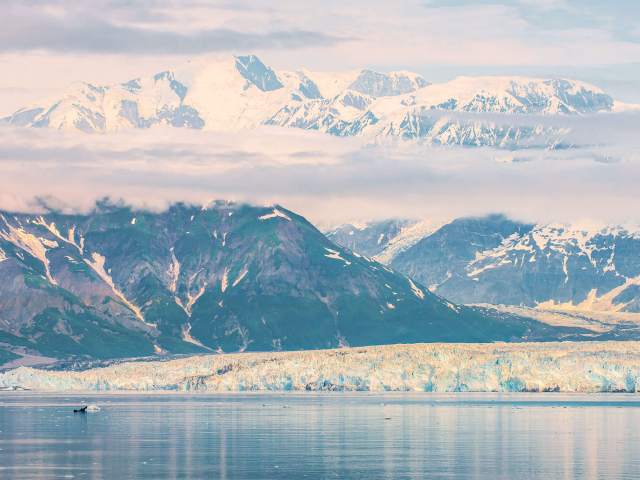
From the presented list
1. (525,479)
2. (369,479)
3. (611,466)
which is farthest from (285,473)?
(611,466)

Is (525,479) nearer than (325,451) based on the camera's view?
Yes

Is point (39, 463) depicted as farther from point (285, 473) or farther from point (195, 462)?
point (285, 473)

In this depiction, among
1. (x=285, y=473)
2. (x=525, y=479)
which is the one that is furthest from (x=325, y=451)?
(x=525, y=479)

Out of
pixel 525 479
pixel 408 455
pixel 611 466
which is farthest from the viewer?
pixel 408 455

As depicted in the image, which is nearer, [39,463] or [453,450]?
[39,463]

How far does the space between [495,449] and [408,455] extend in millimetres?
13962

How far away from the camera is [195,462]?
7077 inches

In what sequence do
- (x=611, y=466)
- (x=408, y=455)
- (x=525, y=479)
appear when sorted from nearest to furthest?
(x=525, y=479) < (x=611, y=466) < (x=408, y=455)

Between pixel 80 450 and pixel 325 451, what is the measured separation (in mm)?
32112

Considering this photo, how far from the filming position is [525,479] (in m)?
158

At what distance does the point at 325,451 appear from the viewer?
194750mm

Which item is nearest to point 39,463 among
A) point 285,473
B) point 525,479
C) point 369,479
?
point 285,473

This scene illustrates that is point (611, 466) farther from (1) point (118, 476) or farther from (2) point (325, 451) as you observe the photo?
(1) point (118, 476)

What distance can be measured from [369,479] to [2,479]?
125 feet
